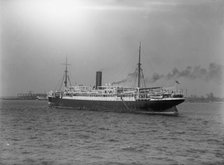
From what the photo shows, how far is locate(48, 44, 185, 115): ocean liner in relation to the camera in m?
43.0

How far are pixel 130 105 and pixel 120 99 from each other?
9.91ft

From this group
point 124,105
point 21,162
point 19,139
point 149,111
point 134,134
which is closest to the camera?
point 21,162

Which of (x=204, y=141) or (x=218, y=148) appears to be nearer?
(x=218, y=148)

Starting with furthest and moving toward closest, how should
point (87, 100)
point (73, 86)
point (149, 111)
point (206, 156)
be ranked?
point (73, 86)
point (87, 100)
point (149, 111)
point (206, 156)

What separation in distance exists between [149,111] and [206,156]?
29.2 metres

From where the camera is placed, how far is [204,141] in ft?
63.7

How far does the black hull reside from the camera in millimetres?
42562

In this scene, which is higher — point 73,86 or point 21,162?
point 73,86

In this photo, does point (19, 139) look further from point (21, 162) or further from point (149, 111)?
point (149, 111)

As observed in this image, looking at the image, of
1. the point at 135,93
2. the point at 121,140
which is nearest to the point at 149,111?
the point at 135,93

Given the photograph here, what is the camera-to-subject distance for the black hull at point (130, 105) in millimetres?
42562

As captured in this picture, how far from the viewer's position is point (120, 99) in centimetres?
4884

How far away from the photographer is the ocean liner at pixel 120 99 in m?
43.0

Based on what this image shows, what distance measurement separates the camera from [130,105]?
46188 millimetres
